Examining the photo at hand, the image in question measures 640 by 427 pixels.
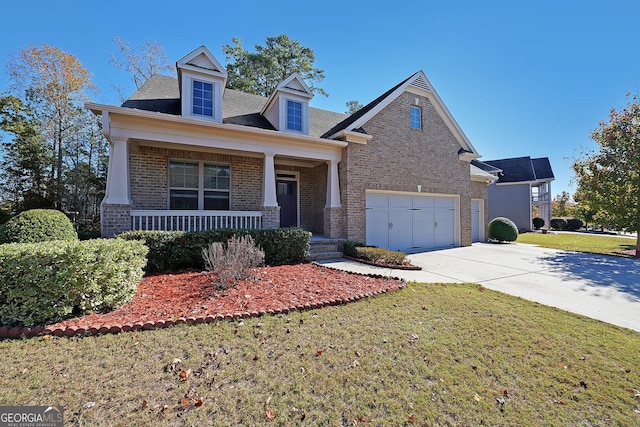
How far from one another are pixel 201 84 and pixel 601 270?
1397 cm

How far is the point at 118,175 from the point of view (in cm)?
734

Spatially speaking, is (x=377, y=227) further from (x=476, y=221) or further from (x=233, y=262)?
(x=476, y=221)

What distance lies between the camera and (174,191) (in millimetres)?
9586

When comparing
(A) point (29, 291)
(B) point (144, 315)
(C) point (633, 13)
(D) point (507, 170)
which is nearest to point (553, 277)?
(C) point (633, 13)

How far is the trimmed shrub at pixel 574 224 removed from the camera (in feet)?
93.2

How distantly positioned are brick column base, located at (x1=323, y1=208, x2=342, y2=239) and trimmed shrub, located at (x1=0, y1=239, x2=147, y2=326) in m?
6.99

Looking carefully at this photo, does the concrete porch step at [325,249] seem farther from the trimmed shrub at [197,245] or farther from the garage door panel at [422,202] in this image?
the garage door panel at [422,202]

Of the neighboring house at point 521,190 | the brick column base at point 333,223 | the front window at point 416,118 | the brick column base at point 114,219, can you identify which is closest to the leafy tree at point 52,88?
the brick column base at point 114,219

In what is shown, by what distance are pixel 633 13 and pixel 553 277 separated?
8859mm

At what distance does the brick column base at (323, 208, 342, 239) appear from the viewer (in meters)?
10.2

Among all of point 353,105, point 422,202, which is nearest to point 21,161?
point 422,202

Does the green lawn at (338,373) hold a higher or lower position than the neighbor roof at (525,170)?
lower

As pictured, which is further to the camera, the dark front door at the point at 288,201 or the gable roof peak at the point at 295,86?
the dark front door at the point at 288,201

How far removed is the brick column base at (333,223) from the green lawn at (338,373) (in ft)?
20.5
